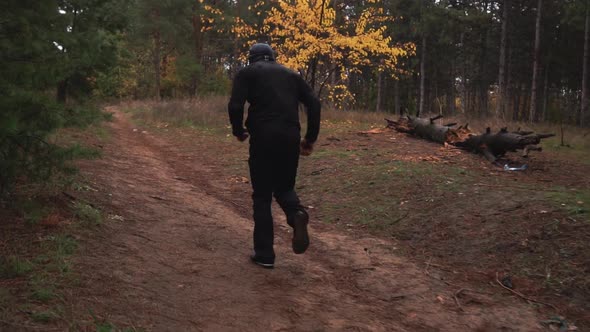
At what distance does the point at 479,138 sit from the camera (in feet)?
32.9

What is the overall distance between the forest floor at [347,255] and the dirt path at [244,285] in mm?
15

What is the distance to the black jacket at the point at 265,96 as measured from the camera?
13.7ft

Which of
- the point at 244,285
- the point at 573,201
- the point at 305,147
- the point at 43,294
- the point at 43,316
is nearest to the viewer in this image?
the point at 43,316

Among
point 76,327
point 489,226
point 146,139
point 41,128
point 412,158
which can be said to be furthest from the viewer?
point 146,139

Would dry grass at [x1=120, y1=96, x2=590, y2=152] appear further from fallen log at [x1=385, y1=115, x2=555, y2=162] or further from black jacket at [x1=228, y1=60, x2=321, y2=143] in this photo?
black jacket at [x1=228, y1=60, x2=321, y2=143]

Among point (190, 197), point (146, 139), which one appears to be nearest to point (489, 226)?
point (190, 197)

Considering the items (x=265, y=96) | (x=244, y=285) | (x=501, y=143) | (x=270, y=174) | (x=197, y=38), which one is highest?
(x=197, y=38)

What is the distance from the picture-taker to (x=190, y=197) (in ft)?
22.4

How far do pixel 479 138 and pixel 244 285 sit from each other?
25.4ft

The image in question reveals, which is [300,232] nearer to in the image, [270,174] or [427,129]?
[270,174]

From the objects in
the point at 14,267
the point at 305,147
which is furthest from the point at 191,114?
the point at 14,267

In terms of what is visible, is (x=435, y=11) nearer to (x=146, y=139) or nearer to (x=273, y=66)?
(x=146, y=139)

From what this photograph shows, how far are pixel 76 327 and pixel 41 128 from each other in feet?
6.17

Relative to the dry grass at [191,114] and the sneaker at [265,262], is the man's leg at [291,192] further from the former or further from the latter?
the dry grass at [191,114]
